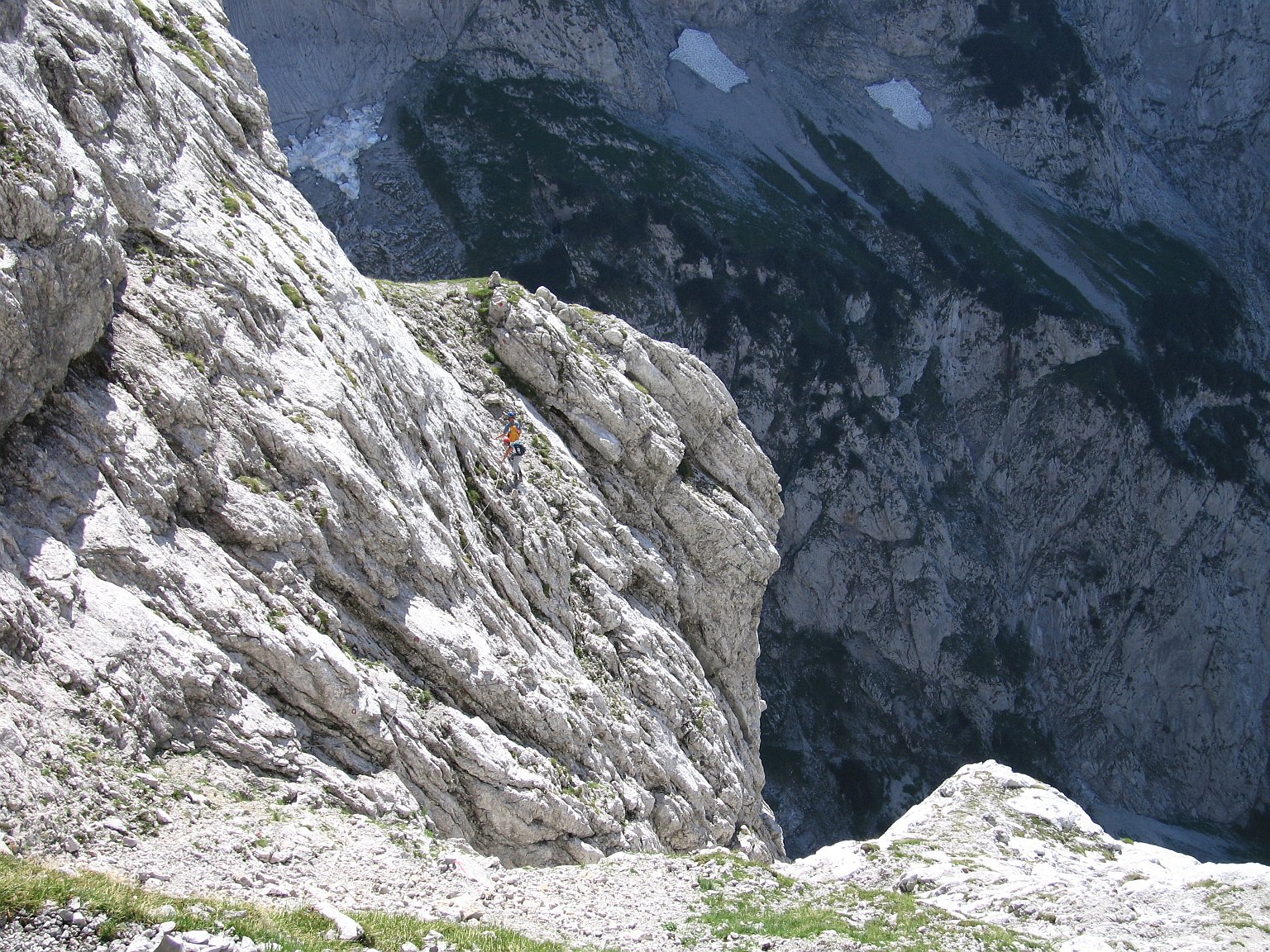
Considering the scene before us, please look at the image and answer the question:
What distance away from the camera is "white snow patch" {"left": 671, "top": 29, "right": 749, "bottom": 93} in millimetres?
111688

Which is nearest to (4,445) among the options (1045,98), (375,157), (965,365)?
(375,157)

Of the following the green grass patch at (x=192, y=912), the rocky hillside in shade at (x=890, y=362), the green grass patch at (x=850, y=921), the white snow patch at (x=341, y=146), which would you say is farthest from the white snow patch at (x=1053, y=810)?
the white snow patch at (x=341, y=146)

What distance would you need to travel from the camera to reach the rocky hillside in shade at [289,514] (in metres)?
15.5

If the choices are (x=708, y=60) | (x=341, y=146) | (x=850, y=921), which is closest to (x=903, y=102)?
(x=708, y=60)

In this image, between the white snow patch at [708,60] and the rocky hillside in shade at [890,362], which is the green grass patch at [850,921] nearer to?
the rocky hillside in shade at [890,362]

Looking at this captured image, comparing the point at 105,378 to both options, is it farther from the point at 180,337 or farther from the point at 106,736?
the point at 106,736

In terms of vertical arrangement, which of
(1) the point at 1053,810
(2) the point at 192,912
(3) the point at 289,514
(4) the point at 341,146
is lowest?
(2) the point at 192,912

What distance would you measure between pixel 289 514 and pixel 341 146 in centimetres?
7194

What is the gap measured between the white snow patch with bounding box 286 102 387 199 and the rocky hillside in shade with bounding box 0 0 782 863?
53.4 m

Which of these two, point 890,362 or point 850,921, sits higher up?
point 890,362

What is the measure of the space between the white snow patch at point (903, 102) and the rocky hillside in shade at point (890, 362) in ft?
8.59

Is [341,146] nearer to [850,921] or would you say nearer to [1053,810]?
[1053,810]

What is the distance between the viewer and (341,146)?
84.1 metres

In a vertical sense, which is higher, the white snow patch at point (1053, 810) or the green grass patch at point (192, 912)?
the white snow patch at point (1053, 810)
